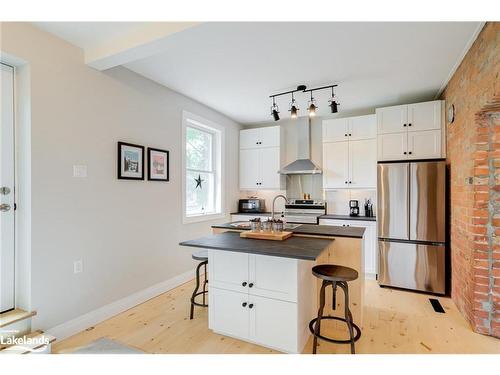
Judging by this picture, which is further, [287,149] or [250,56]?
[287,149]

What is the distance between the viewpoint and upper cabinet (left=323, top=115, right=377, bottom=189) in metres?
4.03

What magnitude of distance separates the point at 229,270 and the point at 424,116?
3256 mm

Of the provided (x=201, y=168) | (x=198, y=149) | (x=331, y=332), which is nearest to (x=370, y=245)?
(x=331, y=332)

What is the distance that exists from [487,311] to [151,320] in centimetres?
310

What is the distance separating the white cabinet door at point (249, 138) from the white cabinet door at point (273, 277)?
126 inches

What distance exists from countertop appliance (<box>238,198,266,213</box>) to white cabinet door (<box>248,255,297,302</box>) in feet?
9.21

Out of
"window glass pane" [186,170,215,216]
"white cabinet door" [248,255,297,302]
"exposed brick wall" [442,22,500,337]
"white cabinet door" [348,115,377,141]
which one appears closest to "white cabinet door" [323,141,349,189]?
"white cabinet door" [348,115,377,141]

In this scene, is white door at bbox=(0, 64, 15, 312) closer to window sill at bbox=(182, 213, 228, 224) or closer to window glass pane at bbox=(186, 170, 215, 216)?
window sill at bbox=(182, 213, 228, 224)

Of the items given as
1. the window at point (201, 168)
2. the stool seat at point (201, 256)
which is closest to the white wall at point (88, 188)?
the window at point (201, 168)

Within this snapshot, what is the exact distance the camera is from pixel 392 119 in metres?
3.69

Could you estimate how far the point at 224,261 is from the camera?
89.6 inches

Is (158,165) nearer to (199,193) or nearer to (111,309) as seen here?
(199,193)

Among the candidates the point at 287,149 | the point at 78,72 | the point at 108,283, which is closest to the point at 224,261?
the point at 108,283

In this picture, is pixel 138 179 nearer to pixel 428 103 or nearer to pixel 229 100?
pixel 229 100
